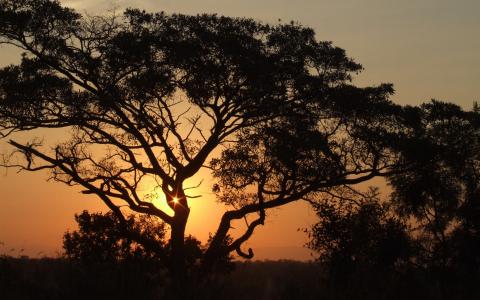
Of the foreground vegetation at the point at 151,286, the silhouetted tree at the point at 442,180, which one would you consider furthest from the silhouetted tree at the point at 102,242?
the silhouetted tree at the point at 442,180

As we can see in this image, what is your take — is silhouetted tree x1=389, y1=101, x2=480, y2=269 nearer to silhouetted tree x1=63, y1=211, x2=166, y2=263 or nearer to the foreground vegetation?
the foreground vegetation

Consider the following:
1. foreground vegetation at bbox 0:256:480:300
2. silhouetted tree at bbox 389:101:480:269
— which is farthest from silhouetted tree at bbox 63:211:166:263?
silhouetted tree at bbox 389:101:480:269

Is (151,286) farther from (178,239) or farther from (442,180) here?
(442,180)

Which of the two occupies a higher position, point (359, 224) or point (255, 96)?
point (255, 96)

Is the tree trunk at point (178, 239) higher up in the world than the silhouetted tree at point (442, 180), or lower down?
lower down

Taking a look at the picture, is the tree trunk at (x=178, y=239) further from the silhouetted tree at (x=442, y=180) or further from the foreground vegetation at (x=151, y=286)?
the silhouetted tree at (x=442, y=180)

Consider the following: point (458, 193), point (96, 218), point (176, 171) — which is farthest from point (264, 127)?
point (458, 193)

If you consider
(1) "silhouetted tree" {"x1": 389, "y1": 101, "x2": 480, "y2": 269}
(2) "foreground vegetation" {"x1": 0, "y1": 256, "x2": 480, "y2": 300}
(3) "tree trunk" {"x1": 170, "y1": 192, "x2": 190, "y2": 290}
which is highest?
(1) "silhouetted tree" {"x1": 389, "y1": 101, "x2": 480, "y2": 269}

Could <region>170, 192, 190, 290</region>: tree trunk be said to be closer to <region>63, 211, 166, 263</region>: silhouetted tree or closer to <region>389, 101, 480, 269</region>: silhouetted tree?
<region>63, 211, 166, 263</region>: silhouetted tree

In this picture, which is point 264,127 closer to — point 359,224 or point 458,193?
point 359,224

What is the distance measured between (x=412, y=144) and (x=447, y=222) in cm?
1428

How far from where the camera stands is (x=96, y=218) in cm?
3684

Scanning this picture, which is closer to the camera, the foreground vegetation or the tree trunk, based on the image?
the foreground vegetation

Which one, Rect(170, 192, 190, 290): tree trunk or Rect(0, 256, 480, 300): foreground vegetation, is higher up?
Rect(170, 192, 190, 290): tree trunk
